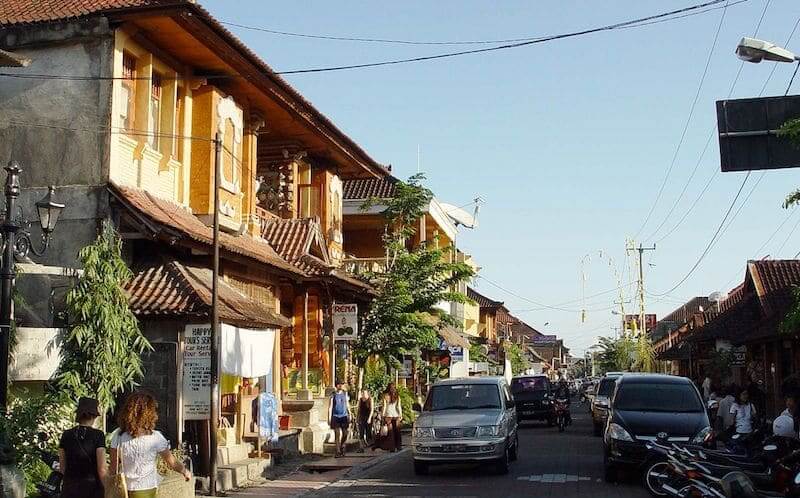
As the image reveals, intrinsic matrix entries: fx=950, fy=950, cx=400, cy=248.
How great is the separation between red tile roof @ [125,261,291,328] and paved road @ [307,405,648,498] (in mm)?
3501

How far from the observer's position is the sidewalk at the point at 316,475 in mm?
16391

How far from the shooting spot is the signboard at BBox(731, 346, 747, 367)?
34.6 metres

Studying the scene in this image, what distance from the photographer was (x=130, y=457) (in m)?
8.16

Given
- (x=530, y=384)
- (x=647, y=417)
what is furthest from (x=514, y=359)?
(x=647, y=417)

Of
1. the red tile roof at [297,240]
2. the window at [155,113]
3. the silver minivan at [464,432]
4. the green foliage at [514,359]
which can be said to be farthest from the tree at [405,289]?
the green foliage at [514,359]

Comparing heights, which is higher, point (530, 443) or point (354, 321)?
point (354, 321)

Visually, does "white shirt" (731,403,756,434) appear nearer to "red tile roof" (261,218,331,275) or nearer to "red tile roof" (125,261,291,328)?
"red tile roof" (125,261,291,328)

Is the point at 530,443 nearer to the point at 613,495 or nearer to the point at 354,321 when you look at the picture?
the point at 354,321

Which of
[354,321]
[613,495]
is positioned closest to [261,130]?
[354,321]

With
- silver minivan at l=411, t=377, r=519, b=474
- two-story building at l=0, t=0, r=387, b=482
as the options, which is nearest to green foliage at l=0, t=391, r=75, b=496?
two-story building at l=0, t=0, r=387, b=482

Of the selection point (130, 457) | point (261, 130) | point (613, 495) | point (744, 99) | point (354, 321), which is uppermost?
point (261, 130)

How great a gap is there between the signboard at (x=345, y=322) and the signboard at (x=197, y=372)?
896 cm

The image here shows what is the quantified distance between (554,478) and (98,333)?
8815 millimetres

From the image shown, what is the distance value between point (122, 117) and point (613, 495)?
35.3 ft
